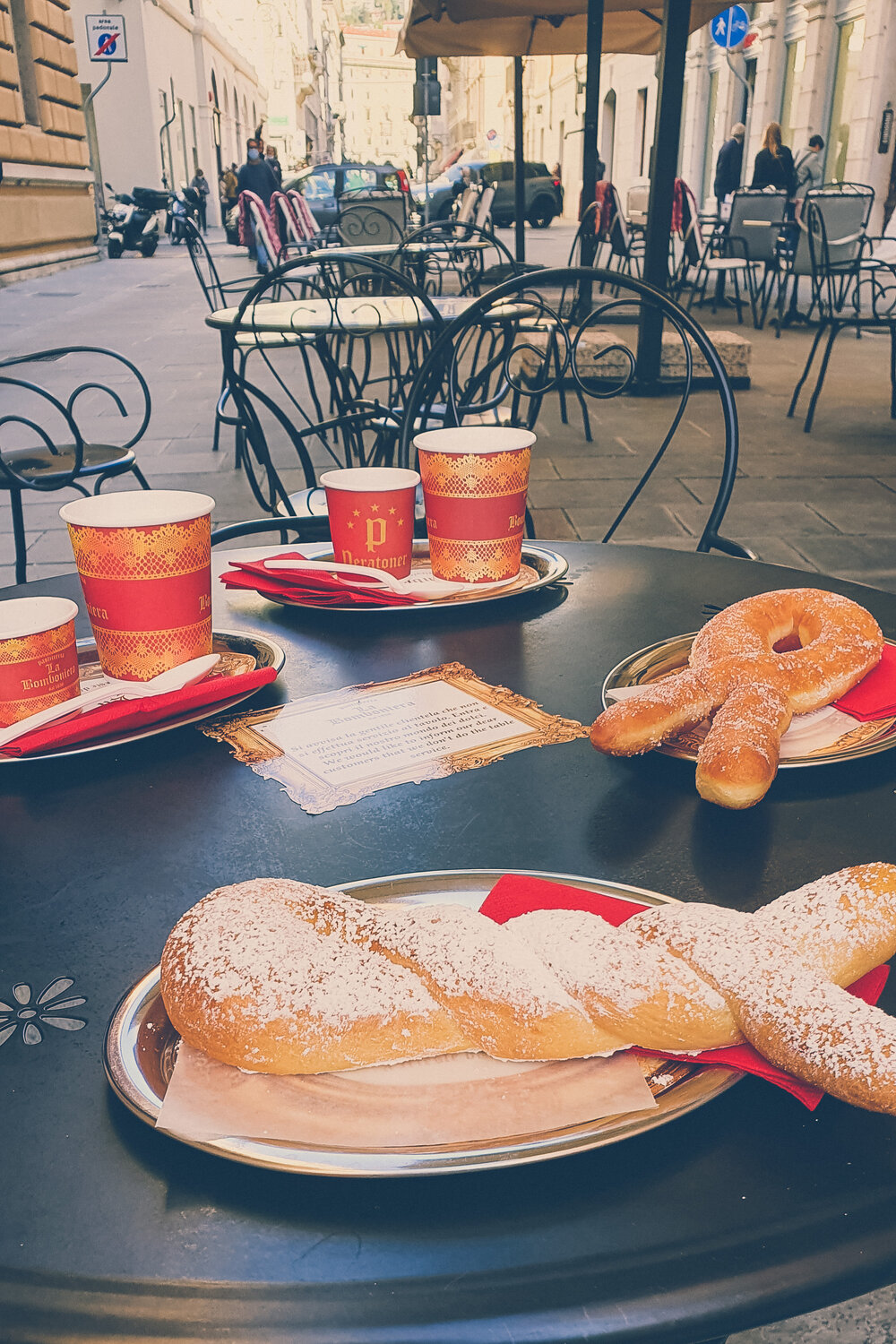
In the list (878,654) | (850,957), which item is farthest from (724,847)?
(878,654)

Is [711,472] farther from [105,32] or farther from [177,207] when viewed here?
[177,207]

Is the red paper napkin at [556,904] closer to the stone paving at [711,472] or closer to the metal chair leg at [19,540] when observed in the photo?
the stone paving at [711,472]

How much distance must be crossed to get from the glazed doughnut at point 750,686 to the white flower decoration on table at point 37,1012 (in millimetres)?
420

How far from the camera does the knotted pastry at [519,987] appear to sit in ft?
1.55

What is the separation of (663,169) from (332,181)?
45.6 feet

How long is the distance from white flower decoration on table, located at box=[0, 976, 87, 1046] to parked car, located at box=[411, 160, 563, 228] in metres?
22.9

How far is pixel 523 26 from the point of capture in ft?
29.2

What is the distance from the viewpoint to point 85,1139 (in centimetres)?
48

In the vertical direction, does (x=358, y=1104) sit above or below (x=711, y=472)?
above

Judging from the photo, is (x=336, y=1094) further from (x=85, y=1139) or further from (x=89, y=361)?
(x=89, y=361)

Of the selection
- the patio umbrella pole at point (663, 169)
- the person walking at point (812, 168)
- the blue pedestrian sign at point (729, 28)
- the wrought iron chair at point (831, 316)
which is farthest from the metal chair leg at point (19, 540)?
the blue pedestrian sign at point (729, 28)

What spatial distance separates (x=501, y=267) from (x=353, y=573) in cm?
410

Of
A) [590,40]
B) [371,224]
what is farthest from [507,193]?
[590,40]

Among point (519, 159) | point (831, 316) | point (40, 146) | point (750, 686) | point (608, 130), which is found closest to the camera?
point (750, 686)
